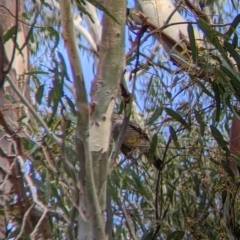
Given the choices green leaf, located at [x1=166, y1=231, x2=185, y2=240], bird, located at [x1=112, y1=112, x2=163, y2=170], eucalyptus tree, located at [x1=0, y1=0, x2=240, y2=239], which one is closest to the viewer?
eucalyptus tree, located at [x1=0, y1=0, x2=240, y2=239]

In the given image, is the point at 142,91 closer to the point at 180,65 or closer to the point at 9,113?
the point at 180,65

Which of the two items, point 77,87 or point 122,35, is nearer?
point 77,87

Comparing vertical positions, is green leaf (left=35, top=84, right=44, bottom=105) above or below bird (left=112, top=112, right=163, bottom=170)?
above

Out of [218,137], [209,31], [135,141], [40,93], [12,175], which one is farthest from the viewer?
[135,141]

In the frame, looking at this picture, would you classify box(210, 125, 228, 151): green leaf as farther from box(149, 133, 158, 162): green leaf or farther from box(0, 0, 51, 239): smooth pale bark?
box(0, 0, 51, 239): smooth pale bark

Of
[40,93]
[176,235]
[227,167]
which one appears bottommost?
[176,235]

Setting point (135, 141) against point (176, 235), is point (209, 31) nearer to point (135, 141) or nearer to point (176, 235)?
point (135, 141)

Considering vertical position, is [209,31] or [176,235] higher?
[209,31]

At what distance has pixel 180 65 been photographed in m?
1.86

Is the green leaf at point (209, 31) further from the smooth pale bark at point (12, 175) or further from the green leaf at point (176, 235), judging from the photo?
the green leaf at point (176, 235)

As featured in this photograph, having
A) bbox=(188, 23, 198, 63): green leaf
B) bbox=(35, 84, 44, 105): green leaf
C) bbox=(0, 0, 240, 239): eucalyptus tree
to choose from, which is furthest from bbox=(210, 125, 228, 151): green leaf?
bbox=(35, 84, 44, 105): green leaf

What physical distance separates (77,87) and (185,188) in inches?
46.2

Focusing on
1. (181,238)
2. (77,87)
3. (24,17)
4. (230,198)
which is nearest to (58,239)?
(181,238)

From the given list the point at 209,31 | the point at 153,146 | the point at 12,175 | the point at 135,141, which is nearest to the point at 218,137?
the point at 153,146
